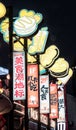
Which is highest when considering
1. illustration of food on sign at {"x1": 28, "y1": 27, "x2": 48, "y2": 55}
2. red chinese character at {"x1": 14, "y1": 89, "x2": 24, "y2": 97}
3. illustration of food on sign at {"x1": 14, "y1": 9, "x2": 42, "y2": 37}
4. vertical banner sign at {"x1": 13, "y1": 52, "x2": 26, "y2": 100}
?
illustration of food on sign at {"x1": 14, "y1": 9, "x2": 42, "y2": 37}

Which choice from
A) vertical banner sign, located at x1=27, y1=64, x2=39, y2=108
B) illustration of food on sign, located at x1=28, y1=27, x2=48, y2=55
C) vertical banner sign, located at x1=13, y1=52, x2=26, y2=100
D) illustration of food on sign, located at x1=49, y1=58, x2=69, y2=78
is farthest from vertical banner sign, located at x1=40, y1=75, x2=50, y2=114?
vertical banner sign, located at x1=13, y1=52, x2=26, y2=100

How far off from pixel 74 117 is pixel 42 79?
38203 mm

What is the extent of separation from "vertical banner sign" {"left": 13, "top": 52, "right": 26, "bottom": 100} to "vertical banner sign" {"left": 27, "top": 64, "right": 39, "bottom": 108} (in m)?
4.23

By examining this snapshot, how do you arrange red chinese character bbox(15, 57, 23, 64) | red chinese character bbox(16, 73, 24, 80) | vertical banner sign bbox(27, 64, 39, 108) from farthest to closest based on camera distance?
vertical banner sign bbox(27, 64, 39, 108)
red chinese character bbox(15, 57, 23, 64)
red chinese character bbox(16, 73, 24, 80)

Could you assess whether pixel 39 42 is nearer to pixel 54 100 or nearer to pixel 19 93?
pixel 19 93

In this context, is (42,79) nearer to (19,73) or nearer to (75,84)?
(19,73)

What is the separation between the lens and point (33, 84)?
22984mm

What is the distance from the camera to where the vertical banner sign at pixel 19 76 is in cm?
1762

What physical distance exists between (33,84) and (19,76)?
5134 mm

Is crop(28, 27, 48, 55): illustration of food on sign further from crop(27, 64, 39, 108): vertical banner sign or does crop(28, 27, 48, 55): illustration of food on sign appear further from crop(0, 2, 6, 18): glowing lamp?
crop(0, 2, 6, 18): glowing lamp

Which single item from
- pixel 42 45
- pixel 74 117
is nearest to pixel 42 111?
pixel 42 45

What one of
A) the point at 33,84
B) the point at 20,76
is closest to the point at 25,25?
the point at 20,76

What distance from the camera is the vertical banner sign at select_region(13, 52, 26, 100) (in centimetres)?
1762

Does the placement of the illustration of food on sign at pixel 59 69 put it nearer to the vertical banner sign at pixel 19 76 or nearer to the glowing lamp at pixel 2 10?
the vertical banner sign at pixel 19 76
